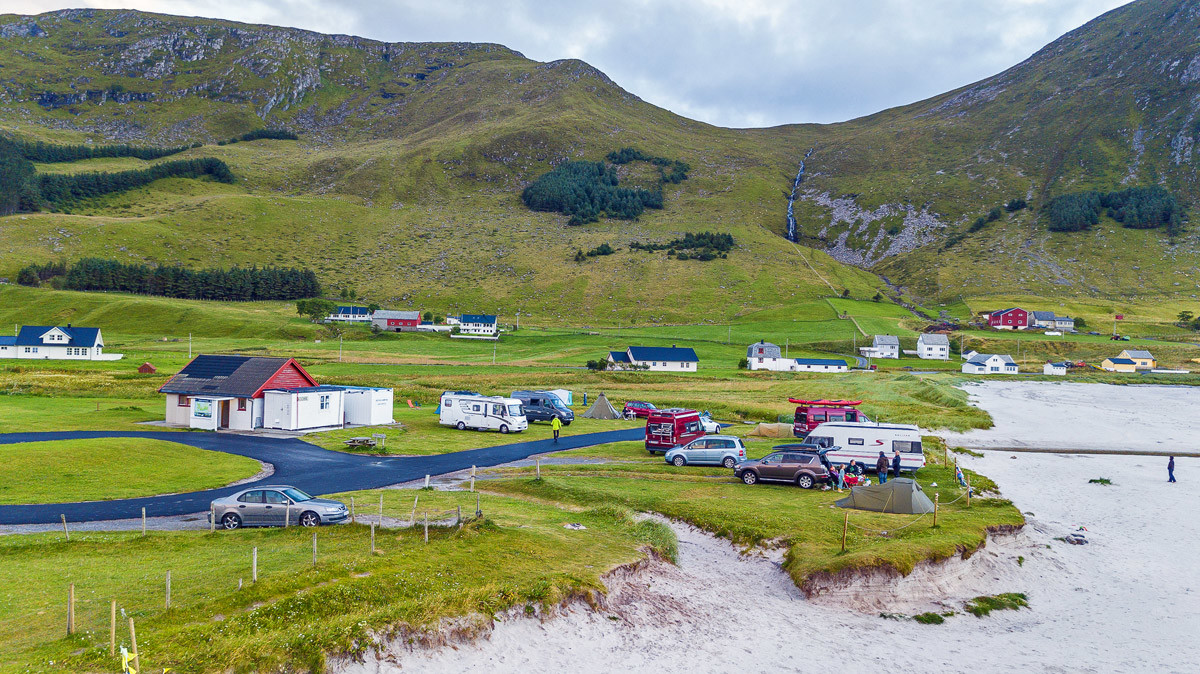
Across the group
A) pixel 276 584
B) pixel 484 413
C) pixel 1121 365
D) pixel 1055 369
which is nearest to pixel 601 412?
pixel 484 413

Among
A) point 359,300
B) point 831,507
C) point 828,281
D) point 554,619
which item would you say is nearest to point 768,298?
point 828,281

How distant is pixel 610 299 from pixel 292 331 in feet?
254

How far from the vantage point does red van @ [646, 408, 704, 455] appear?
40.0 metres

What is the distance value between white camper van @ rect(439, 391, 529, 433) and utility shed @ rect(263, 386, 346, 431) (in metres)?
8.15

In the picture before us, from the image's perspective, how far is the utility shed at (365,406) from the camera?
1948 inches

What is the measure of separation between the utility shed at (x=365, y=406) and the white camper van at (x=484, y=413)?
4.54 meters

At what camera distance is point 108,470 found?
31625mm

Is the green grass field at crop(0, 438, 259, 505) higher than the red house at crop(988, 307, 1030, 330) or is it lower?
lower

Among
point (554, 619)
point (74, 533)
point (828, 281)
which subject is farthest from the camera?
point (828, 281)

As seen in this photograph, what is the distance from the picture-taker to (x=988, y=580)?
22.7 meters

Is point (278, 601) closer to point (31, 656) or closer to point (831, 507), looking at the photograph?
point (31, 656)

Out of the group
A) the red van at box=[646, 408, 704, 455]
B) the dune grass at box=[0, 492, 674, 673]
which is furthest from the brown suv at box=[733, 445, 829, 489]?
the dune grass at box=[0, 492, 674, 673]

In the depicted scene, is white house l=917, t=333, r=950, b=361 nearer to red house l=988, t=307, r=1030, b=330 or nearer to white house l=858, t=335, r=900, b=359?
white house l=858, t=335, r=900, b=359

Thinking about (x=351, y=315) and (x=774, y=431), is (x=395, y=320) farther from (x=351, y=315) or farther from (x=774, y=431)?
(x=774, y=431)
